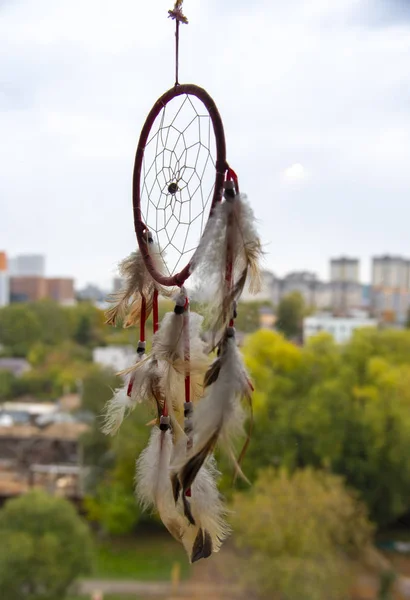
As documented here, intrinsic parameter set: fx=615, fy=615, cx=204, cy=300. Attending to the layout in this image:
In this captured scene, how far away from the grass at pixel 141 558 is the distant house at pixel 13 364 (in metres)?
0.76

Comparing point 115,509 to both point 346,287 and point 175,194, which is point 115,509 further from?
point 175,194

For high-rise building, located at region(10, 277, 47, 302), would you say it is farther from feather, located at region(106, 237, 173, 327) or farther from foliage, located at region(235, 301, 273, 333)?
feather, located at region(106, 237, 173, 327)

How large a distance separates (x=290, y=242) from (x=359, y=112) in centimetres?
40

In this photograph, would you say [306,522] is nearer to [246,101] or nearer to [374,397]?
[374,397]

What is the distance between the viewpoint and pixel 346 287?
2.39 m

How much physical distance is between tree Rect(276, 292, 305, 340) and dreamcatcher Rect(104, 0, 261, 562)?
1.52 m

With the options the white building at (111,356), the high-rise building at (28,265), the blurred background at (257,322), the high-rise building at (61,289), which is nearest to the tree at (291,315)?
the blurred background at (257,322)

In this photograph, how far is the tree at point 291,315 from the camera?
2236 mm

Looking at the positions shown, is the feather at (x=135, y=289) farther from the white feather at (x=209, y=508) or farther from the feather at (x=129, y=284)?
the white feather at (x=209, y=508)

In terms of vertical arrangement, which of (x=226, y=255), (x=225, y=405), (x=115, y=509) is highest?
(x=226, y=255)

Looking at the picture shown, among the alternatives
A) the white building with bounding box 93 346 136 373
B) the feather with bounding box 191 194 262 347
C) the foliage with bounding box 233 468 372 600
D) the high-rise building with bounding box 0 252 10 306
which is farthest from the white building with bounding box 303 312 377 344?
the feather with bounding box 191 194 262 347

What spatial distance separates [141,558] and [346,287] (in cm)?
127

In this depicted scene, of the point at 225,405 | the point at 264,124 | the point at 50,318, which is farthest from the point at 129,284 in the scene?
the point at 50,318

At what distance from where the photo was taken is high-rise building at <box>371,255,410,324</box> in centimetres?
229
